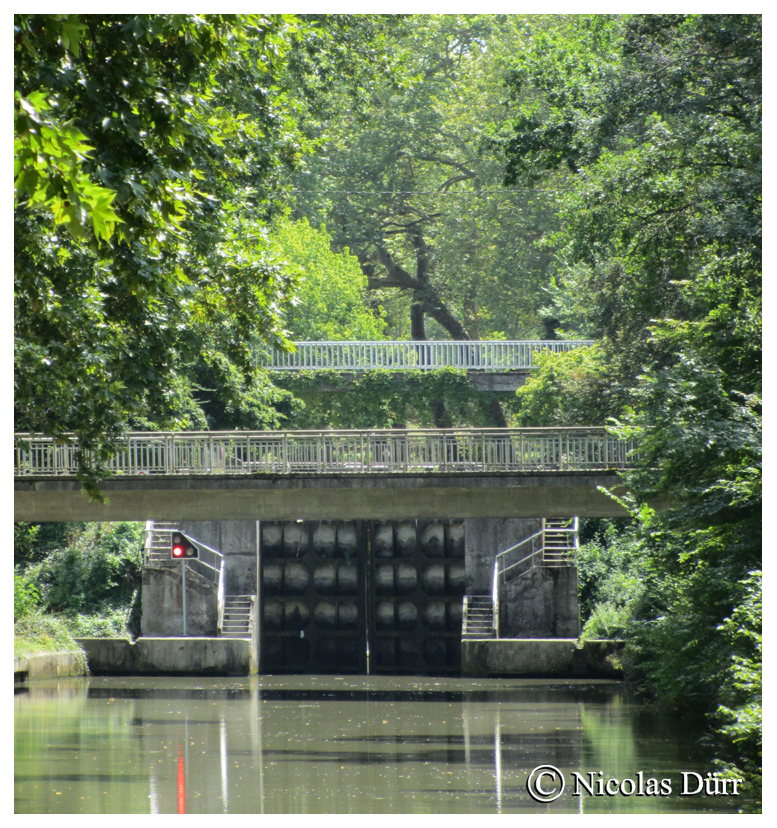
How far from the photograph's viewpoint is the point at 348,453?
26922 millimetres

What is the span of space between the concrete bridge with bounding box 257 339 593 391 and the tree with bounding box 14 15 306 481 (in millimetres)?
18812

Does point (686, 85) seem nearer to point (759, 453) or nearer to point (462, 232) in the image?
point (759, 453)

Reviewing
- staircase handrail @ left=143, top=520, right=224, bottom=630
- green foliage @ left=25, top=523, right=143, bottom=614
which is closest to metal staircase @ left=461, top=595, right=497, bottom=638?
staircase handrail @ left=143, top=520, right=224, bottom=630

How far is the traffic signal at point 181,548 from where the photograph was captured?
1190 inches

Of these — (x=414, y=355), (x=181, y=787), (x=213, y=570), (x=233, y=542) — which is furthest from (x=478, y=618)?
(x=181, y=787)

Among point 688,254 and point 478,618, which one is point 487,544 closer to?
point 478,618

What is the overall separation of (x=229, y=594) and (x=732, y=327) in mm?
17672

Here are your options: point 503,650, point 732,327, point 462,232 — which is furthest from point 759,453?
point 462,232

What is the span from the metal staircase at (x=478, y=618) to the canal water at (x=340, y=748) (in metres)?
2.00

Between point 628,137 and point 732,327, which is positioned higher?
point 628,137

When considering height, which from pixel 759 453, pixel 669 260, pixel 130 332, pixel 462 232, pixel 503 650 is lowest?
pixel 503 650

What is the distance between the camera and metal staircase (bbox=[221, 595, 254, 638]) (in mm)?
30578

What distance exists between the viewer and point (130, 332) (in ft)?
56.7

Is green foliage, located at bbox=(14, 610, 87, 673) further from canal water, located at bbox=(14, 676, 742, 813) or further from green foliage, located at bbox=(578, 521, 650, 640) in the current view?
green foliage, located at bbox=(578, 521, 650, 640)
